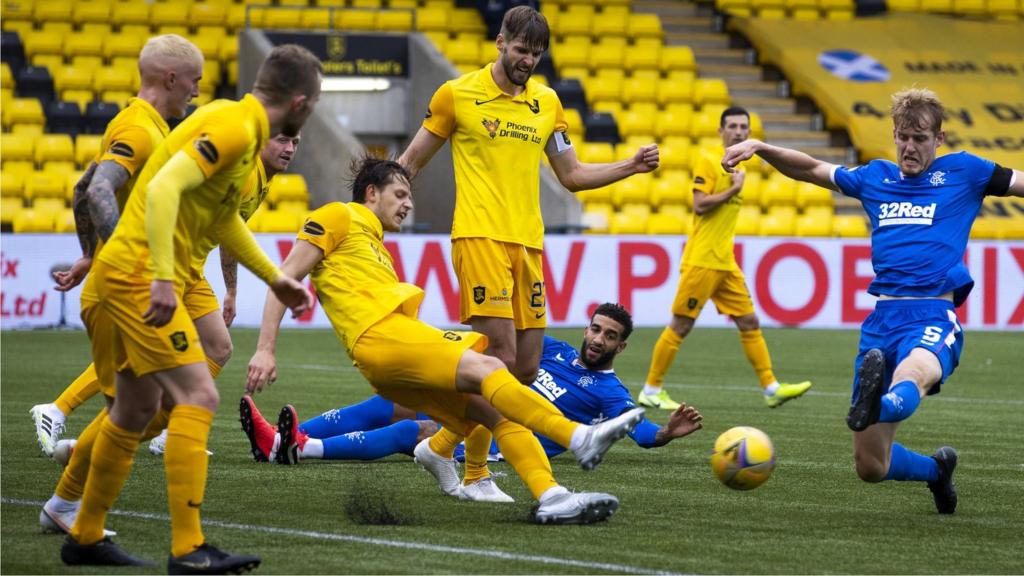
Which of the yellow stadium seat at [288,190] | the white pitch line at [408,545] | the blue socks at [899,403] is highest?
the blue socks at [899,403]

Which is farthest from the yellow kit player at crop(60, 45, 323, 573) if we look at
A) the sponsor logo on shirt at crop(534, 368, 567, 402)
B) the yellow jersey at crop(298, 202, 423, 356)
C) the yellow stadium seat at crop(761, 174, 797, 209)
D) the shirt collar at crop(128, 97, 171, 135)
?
the yellow stadium seat at crop(761, 174, 797, 209)

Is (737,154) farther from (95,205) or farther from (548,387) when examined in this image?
(95,205)

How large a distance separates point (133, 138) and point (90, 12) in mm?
19291

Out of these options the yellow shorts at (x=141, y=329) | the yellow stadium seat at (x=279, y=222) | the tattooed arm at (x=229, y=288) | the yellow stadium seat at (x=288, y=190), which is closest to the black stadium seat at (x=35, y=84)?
the yellow stadium seat at (x=288, y=190)

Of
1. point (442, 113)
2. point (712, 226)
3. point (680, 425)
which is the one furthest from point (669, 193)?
point (680, 425)

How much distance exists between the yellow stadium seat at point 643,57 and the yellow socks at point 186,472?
70.1 ft

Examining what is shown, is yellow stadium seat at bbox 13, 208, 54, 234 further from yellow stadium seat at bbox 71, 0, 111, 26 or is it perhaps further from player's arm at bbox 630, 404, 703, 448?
player's arm at bbox 630, 404, 703, 448

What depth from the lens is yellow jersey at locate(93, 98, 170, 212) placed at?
5953mm

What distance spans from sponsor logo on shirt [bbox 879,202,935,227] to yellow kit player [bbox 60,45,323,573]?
3.04m

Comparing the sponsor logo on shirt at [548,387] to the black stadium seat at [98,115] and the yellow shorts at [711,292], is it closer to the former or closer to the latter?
the yellow shorts at [711,292]

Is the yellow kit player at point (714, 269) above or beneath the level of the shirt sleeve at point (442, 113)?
beneath

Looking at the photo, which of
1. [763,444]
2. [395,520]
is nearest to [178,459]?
[395,520]

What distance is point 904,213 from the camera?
7.09 metres

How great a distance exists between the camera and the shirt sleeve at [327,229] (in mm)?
6586
